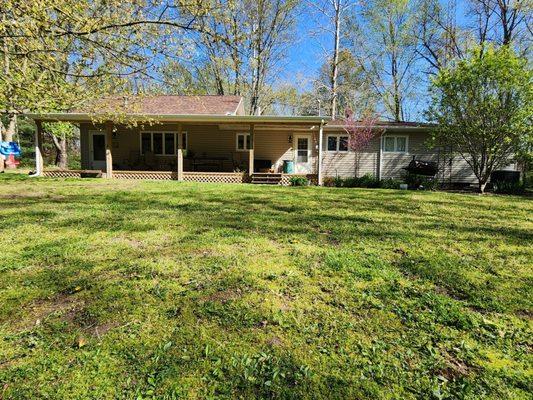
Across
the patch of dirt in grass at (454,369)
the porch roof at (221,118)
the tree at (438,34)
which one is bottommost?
the patch of dirt in grass at (454,369)

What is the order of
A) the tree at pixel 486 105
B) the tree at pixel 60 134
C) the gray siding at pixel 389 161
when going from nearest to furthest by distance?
1. the tree at pixel 486 105
2. the gray siding at pixel 389 161
3. the tree at pixel 60 134

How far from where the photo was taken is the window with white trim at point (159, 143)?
658 inches

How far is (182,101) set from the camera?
719 inches

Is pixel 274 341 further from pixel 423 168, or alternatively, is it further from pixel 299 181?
pixel 423 168

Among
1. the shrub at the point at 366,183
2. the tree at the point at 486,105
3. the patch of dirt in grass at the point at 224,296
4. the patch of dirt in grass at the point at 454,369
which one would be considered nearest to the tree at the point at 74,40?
the patch of dirt in grass at the point at 224,296

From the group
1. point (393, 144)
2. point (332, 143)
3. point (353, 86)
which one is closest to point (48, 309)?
point (332, 143)

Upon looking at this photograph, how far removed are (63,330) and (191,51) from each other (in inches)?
169

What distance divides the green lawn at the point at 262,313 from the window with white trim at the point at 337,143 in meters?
12.4

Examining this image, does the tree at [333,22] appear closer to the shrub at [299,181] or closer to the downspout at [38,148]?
the shrub at [299,181]

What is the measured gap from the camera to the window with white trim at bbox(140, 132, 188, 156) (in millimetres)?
16703

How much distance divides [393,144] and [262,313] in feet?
53.6

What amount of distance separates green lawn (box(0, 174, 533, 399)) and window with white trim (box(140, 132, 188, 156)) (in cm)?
1179

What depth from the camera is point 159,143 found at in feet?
55.0

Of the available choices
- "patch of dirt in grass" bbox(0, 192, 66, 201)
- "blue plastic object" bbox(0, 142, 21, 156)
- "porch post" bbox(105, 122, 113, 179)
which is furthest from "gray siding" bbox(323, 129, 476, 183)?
"blue plastic object" bbox(0, 142, 21, 156)
